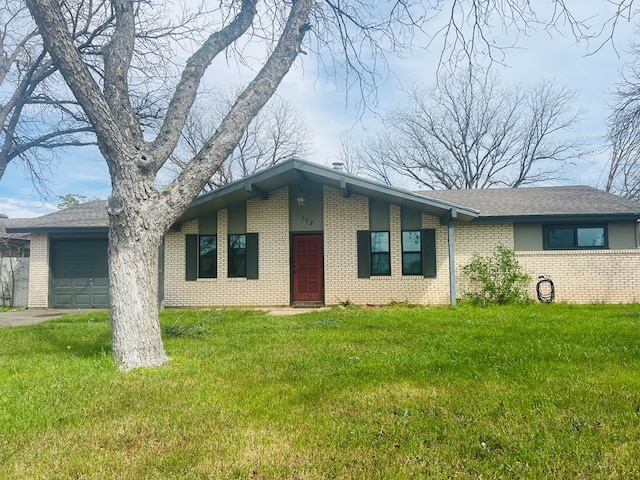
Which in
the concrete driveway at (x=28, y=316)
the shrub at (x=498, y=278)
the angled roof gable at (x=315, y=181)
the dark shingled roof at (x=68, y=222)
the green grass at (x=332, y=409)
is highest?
the angled roof gable at (x=315, y=181)

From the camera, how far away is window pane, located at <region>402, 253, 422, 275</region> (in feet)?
40.9

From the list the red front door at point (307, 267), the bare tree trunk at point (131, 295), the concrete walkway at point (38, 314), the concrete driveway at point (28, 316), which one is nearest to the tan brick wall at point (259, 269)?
the red front door at point (307, 267)

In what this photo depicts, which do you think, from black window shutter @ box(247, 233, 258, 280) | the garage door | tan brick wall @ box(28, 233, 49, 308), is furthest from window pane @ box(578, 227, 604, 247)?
tan brick wall @ box(28, 233, 49, 308)

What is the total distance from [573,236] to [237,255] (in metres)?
9.92

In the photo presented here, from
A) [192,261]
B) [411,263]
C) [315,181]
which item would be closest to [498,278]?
[411,263]

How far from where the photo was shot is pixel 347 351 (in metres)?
5.80

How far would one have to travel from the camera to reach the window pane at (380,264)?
41.3 ft

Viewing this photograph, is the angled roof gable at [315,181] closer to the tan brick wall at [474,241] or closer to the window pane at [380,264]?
the tan brick wall at [474,241]

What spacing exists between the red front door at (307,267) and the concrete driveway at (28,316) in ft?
21.3

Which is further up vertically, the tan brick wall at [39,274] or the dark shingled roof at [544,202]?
the dark shingled roof at [544,202]

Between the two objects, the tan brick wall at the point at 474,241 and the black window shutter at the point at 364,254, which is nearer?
the tan brick wall at the point at 474,241

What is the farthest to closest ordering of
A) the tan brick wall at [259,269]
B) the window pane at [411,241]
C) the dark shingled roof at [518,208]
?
the tan brick wall at [259,269], the window pane at [411,241], the dark shingled roof at [518,208]

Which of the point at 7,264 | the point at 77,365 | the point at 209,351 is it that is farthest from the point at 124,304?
the point at 7,264

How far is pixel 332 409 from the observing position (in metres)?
3.48
